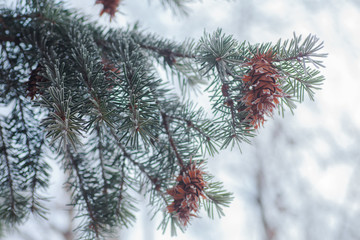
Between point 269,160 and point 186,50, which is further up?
point 269,160

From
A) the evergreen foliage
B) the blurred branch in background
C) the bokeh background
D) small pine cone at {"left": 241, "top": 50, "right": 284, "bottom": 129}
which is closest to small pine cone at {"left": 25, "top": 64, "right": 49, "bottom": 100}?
the evergreen foliage

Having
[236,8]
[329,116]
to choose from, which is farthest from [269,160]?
[236,8]

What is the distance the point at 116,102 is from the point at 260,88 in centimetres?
16

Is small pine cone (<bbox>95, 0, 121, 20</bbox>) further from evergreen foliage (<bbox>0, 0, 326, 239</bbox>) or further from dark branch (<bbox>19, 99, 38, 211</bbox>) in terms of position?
dark branch (<bbox>19, 99, 38, 211</bbox>)

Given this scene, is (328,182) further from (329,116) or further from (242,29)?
(242,29)

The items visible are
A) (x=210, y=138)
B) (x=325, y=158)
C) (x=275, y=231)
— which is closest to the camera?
(x=210, y=138)

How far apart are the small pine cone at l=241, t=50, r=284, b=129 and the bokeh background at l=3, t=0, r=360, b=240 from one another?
2765 mm

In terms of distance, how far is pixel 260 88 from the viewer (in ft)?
0.97

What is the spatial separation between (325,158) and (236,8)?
202 cm

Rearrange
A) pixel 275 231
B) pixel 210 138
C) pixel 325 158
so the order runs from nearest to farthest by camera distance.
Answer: pixel 210 138 → pixel 275 231 → pixel 325 158

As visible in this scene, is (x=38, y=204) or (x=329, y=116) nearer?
(x=38, y=204)

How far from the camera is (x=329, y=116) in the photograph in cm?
330

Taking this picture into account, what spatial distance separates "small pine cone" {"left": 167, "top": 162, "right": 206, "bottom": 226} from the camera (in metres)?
0.34

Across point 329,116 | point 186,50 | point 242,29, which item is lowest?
point 186,50
